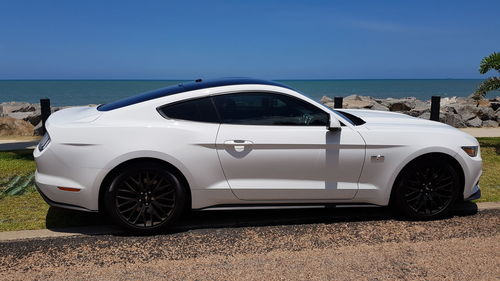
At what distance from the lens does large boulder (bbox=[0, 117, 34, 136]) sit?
1245 cm

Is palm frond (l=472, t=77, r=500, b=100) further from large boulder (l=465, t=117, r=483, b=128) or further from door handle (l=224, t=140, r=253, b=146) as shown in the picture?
door handle (l=224, t=140, r=253, b=146)

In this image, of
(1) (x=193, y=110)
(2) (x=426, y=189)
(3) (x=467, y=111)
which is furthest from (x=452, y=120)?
(1) (x=193, y=110)

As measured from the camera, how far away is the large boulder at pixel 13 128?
1245 centimetres

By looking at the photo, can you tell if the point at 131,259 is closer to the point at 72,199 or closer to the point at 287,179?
the point at 72,199

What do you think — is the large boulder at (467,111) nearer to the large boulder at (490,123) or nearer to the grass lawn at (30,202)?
the large boulder at (490,123)

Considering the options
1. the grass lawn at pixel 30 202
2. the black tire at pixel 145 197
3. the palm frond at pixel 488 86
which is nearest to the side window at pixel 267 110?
the black tire at pixel 145 197

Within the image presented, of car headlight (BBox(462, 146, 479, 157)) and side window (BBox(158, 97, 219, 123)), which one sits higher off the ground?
side window (BBox(158, 97, 219, 123))

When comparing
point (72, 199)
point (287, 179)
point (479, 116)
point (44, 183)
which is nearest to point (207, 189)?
point (287, 179)

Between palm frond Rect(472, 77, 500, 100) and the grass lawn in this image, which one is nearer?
the grass lawn

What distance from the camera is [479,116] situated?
1614 cm

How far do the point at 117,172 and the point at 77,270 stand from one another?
98 cm

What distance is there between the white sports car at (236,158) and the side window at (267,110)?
0.01 m

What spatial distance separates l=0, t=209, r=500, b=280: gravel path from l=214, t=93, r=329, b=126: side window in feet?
3.53

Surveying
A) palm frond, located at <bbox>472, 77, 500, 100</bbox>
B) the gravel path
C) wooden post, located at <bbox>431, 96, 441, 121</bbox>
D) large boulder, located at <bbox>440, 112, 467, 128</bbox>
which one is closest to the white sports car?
the gravel path
